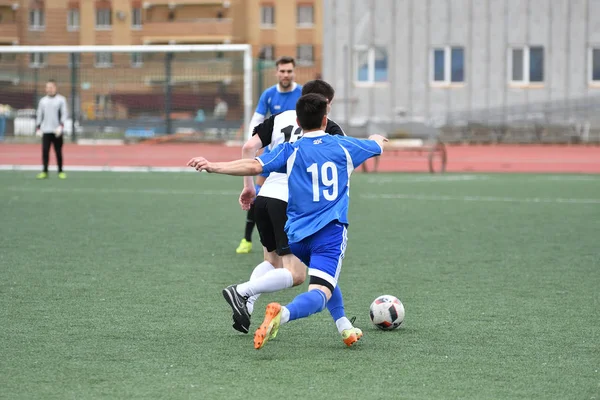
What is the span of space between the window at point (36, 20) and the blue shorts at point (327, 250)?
59.6m

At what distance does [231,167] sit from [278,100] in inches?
141

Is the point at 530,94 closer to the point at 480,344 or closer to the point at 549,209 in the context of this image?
the point at 549,209

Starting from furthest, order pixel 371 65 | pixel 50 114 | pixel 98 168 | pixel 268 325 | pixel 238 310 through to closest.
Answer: pixel 371 65, pixel 98 168, pixel 50 114, pixel 238 310, pixel 268 325

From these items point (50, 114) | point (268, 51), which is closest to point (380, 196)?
point (50, 114)

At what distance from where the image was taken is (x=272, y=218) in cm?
733

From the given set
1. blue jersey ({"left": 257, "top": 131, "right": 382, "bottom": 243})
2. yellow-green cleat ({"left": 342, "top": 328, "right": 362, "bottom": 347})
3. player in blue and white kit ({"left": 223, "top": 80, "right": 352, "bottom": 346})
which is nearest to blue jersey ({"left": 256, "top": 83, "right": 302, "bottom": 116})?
player in blue and white kit ({"left": 223, "top": 80, "right": 352, "bottom": 346})

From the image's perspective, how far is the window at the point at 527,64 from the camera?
4178 cm

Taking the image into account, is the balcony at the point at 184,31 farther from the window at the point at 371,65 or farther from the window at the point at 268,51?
the window at the point at 371,65

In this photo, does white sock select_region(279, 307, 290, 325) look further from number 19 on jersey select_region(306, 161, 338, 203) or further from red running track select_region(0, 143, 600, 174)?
red running track select_region(0, 143, 600, 174)

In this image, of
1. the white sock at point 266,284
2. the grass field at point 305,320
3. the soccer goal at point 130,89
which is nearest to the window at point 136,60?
the soccer goal at point 130,89

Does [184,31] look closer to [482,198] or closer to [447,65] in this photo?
[447,65]

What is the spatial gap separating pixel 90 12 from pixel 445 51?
95.8 feet

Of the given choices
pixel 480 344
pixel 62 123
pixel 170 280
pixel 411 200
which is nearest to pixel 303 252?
pixel 480 344

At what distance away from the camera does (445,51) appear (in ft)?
Result: 139
